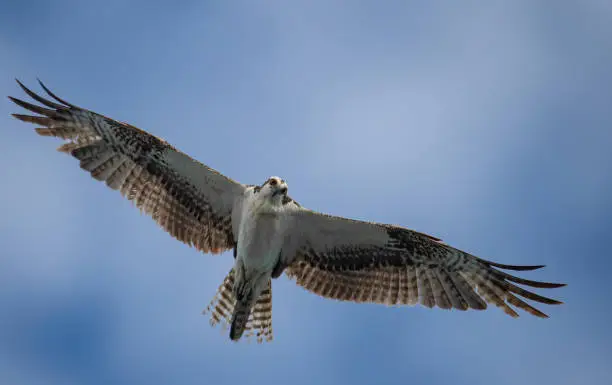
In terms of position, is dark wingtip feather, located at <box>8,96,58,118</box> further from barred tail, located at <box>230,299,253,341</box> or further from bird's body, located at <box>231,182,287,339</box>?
barred tail, located at <box>230,299,253,341</box>

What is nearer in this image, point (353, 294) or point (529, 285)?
point (529, 285)

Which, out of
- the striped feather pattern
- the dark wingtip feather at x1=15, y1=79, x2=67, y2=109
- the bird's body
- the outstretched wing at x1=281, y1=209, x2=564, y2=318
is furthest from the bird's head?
the dark wingtip feather at x1=15, y1=79, x2=67, y2=109

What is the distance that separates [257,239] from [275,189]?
2.99ft

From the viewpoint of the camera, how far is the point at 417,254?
12.4 metres

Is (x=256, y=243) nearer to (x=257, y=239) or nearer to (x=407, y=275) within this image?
(x=257, y=239)

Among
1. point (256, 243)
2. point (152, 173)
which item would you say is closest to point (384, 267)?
Result: point (256, 243)

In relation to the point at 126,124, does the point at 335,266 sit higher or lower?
lower

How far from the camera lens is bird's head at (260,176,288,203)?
37.9ft

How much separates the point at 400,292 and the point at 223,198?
10.2ft

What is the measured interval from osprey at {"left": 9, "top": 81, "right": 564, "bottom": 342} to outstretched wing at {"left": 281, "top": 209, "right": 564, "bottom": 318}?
16 mm

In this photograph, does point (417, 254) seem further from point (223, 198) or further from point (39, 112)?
point (39, 112)

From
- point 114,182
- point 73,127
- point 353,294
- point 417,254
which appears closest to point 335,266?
point 353,294

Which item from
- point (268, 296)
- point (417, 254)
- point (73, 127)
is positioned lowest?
point (268, 296)

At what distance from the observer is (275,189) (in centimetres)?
1156
